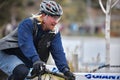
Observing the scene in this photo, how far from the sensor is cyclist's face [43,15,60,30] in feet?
23.2

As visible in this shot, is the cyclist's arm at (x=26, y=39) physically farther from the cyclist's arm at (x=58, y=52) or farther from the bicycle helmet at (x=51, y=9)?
the cyclist's arm at (x=58, y=52)

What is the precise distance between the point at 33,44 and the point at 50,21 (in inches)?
13.6

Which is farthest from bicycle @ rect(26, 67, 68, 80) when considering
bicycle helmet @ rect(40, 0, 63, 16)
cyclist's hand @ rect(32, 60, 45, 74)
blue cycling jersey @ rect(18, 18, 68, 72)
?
bicycle helmet @ rect(40, 0, 63, 16)

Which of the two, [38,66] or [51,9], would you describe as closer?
[38,66]

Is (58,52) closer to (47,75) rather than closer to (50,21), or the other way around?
(47,75)

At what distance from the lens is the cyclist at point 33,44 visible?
7043 millimetres

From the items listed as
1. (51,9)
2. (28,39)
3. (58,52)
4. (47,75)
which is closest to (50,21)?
(51,9)

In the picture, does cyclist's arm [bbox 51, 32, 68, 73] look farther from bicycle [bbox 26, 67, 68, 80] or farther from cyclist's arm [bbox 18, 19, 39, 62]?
cyclist's arm [bbox 18, 19, 39, 62]

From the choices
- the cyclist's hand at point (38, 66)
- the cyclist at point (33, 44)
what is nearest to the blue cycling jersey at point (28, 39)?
the cyclist at point (33, 44)

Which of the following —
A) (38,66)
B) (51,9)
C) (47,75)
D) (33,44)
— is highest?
(51,9)

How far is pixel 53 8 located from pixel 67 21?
219 feet

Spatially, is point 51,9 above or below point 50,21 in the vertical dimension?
above

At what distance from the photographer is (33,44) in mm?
7145

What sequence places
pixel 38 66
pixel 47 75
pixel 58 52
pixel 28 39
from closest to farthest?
1. pixel 38 66
2. pixel 28 39
3. pixel 47 75
4. pixel 58 52
